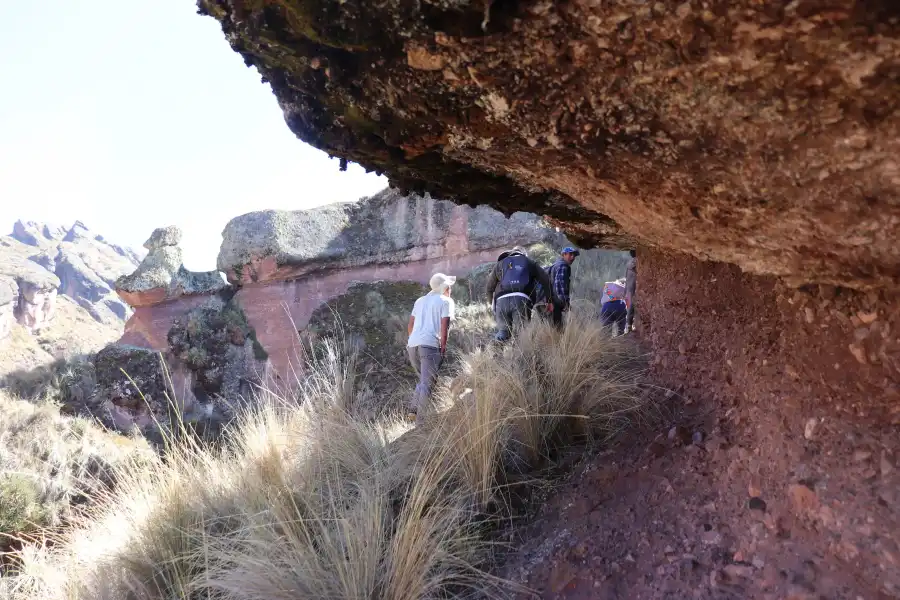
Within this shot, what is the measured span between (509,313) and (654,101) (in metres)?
4.24

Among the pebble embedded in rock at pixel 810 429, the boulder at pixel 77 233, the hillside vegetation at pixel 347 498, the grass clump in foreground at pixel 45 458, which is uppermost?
the boulder at pixel 77 233

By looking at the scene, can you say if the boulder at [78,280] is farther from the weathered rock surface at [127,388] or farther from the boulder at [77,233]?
the weathered rock surface at [127,388]

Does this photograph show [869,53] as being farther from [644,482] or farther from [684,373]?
[684,373]

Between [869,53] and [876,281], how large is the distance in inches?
24.6

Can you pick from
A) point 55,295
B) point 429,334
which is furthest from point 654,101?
point 55,295

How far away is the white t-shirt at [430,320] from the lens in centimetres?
528

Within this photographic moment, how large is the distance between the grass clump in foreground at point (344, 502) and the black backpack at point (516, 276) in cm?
188

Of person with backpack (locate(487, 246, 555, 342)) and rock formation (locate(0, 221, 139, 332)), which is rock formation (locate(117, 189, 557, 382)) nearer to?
person with backpack (locate(487, 246, 555, 342))

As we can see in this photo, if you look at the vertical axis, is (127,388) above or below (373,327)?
below

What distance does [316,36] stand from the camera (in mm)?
1602

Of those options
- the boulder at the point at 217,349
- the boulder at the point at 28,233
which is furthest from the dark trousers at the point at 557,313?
the boulder at the point at 28,233

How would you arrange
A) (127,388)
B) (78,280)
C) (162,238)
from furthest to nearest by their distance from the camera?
(78,280) → (162,238) → (127,388)

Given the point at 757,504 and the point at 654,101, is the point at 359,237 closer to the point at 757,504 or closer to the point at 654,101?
the point at 757,504

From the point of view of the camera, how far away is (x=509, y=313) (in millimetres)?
5535
